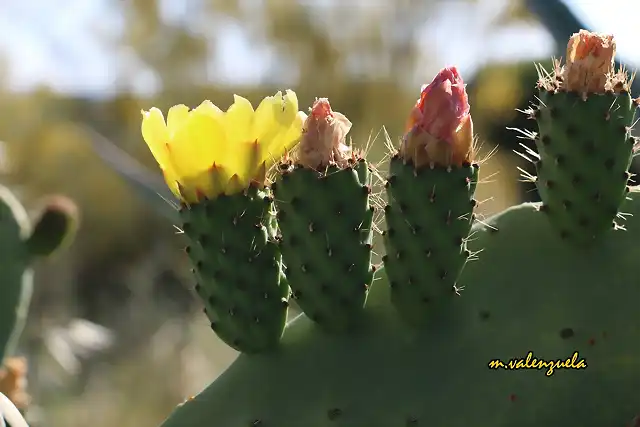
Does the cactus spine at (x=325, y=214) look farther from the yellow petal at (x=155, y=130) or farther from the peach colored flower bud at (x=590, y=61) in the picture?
the peach colored flower bud at (x=590, y=61)

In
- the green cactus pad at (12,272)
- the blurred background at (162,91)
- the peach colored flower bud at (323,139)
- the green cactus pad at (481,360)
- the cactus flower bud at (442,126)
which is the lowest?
the green cactus pad at (481,360)

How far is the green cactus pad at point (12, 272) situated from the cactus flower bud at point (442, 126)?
55.9 inches

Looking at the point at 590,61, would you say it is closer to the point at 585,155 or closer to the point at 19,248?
the point at 585,155

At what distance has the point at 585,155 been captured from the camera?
847 millimetres

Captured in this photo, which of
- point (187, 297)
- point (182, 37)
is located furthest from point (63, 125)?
point (187, 297)

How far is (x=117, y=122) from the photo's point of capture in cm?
1049

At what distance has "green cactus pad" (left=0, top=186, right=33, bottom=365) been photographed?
5.89 feet

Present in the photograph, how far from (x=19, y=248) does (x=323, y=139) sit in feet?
4.51

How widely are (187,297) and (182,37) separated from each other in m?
4.59

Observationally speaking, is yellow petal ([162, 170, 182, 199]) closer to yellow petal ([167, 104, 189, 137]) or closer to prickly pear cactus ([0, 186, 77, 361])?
yellow petal ([167, 104, 189, 137])

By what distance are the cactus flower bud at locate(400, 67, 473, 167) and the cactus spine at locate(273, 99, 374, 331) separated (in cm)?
7

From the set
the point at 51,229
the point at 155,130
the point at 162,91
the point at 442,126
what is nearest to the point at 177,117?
the point at 155,130

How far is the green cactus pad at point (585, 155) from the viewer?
0.84 m

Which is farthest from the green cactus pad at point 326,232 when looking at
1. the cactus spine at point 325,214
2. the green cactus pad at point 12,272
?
the green cactus pad at point 12,272
